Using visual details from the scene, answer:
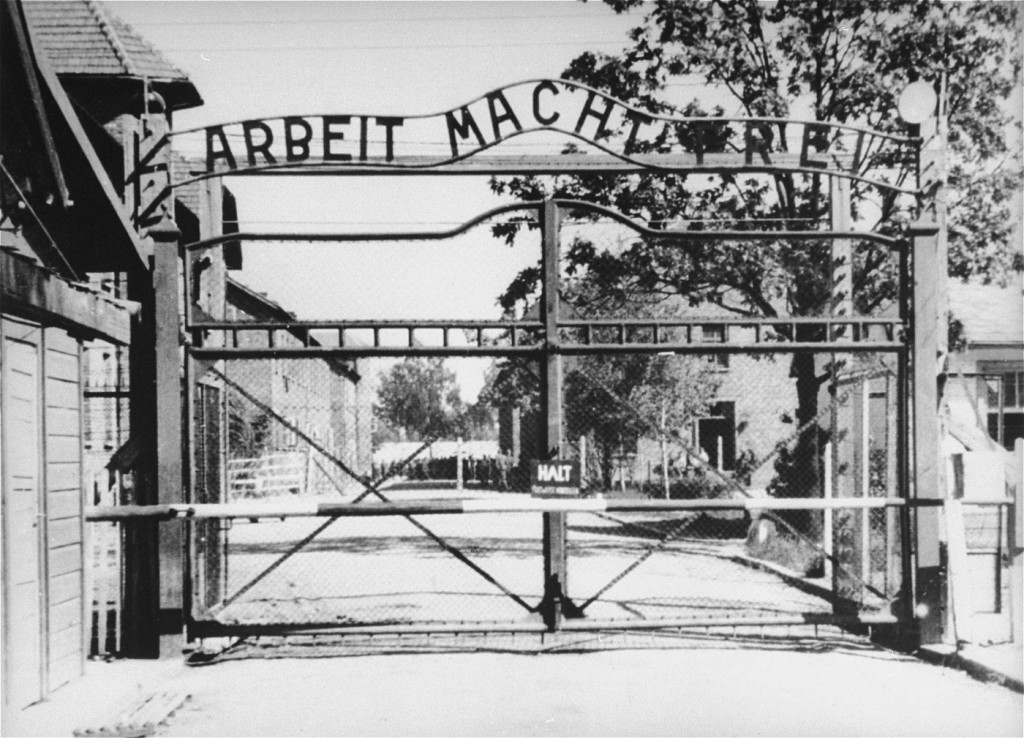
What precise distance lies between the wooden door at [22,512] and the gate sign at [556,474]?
11.4 ft

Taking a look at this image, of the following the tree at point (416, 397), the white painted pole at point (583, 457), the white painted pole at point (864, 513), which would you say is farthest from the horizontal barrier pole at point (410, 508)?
the tree at point (416, 397)

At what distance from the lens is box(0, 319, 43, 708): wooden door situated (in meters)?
5.96

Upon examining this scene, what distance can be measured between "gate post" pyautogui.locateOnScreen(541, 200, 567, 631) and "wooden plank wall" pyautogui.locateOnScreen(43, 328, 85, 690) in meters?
3.40

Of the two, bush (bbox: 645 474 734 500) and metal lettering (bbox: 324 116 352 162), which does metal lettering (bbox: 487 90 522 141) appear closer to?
metal lettering (bbox: 324 116 352 162)

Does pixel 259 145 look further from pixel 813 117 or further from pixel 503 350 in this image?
pixel 813 117

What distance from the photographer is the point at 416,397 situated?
53.1 m

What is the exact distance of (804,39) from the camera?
15055mm

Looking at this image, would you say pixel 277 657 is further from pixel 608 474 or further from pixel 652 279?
pixel 608 474

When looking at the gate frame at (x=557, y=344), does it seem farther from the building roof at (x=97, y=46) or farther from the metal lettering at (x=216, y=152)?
the building roof at (x=97, y=46)

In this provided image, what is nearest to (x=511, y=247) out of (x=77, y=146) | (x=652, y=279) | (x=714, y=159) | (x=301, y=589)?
(x=652, y=279)

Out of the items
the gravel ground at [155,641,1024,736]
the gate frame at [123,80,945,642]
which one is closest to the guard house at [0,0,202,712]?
the gate frame at [123,80,945,642]

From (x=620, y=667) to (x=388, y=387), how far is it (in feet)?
205

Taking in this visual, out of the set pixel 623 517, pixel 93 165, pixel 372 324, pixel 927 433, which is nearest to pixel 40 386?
pixel 93 165

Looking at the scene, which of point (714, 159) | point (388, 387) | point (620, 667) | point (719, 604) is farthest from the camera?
point (388, 387)
